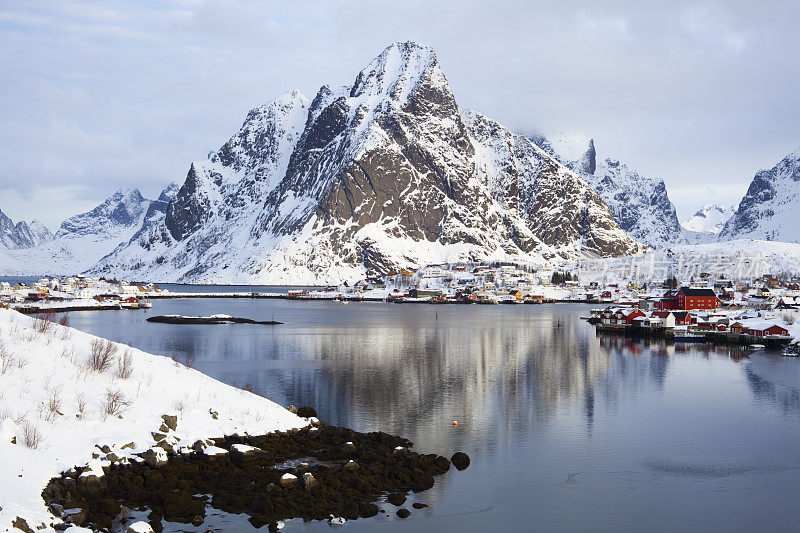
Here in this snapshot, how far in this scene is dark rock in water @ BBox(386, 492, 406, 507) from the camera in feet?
88.9

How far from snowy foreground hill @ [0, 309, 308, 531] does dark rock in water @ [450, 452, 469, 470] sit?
8112mm

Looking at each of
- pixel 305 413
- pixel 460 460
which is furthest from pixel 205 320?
pixel 460 460

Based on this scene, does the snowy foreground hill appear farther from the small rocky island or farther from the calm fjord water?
the small rocky island

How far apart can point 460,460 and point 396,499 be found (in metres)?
6.36

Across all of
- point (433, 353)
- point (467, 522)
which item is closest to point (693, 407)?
point (467, 522)

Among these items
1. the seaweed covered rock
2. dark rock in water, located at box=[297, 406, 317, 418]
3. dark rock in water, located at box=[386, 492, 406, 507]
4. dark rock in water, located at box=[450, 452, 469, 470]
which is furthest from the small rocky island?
dark rock in water, located at box=[386, 492, 406, 507]

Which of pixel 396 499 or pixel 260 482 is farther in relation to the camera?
pixel 260 482

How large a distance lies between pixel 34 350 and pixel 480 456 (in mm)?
21901

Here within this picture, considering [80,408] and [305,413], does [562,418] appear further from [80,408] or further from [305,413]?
[80,408]

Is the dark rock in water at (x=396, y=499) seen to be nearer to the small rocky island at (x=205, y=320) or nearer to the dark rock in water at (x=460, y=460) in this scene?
the dark rock in water at (x=460, y=460)

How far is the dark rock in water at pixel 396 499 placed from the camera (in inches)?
1067

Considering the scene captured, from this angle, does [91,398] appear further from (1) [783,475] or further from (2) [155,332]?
(2) [155,332]

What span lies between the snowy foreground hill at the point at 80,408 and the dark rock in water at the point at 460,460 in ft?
26.6

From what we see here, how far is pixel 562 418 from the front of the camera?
145 ft
